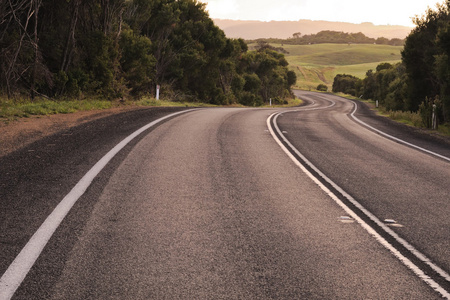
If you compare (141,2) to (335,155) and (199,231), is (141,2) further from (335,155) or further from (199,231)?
(199,231)

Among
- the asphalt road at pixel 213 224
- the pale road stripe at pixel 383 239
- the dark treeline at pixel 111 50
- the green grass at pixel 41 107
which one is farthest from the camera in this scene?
the dark treeline at pixel 111 50

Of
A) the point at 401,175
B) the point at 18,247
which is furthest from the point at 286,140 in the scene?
the point at 18,247

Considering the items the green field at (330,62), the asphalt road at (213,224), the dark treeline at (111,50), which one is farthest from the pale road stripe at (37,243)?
the green field at (330,62)

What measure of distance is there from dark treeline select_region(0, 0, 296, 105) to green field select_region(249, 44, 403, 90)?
8131cm

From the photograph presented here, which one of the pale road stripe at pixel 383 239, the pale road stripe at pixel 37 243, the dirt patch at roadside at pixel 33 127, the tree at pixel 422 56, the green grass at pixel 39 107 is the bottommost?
the pale road stripe at pixel 383 239

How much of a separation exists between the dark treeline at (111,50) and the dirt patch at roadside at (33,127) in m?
3.03

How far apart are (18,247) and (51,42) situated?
16.3 m

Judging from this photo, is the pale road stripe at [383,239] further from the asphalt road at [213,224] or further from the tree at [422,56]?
the tree at [422,56]

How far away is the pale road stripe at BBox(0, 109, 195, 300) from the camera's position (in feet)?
11.2

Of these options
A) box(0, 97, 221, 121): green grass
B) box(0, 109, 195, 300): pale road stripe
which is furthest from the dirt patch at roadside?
box(0, 109, 195, 300): pale road stripe

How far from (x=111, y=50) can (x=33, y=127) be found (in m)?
10.7

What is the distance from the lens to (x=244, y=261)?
4055mm

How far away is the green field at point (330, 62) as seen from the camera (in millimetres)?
129000

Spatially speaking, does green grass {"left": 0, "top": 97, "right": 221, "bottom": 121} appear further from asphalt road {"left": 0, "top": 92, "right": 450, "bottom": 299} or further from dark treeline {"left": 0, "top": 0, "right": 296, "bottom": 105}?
asphalt road {"left": 0, "top": 92, "right": 450, "bottom": 299}
